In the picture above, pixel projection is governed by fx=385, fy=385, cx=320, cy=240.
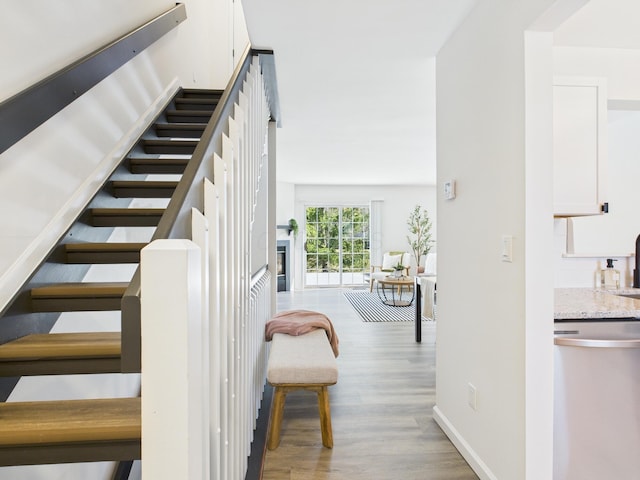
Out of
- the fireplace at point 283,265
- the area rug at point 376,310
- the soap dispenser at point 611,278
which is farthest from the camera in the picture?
the fireplace at point 283,265

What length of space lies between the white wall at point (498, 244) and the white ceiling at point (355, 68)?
9.8 inches

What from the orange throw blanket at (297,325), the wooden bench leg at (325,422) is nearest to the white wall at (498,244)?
the wooden bench leg at (325,422)

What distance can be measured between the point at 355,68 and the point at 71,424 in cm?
266

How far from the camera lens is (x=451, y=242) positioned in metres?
2.35

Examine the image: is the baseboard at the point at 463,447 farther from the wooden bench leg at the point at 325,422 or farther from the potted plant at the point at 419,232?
the potted plant at the point at 419,232

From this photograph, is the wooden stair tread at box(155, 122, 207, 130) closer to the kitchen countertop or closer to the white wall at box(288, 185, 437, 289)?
the kitchen countertop

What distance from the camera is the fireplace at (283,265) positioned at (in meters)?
8.65

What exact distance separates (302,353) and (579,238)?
2.29 meters

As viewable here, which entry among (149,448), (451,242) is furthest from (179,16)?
(149,448)

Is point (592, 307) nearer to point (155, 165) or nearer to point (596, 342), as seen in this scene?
point (596, 342)

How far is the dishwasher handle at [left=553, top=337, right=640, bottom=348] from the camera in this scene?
1703 millimetres

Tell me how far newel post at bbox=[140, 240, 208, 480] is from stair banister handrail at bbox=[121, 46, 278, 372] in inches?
1.1

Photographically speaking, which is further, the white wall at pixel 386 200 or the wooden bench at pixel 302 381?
the white wall at pixel 386 200

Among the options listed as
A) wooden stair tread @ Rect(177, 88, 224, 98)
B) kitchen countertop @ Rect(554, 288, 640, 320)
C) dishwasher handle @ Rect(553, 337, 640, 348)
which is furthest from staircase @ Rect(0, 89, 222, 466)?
kitchen countertop @ Rect(554, 288, 640, 320)
